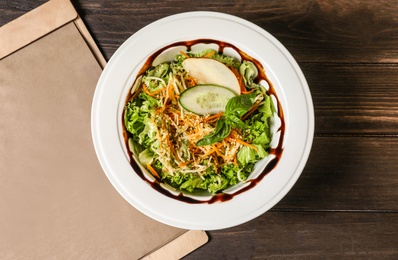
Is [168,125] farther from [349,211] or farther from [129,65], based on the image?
[349,211]

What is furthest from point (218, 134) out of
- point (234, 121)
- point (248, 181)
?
point (248, 181)

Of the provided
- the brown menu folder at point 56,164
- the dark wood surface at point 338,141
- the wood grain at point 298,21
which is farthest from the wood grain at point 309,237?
the wood grain at point 298,21

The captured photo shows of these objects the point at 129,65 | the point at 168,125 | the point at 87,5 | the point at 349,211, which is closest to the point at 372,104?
the point at 349,211

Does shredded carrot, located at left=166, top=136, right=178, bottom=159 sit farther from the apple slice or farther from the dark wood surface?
the dark wood surface

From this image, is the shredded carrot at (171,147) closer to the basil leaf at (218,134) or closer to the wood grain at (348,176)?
the basil leaf at (218,134)

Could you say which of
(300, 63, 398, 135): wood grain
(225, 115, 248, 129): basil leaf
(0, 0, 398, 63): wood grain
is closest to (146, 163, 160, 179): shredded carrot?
(225, 115, 248, 129): basil leaf

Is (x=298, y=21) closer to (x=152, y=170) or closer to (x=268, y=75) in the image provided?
(x=268, y=75)
